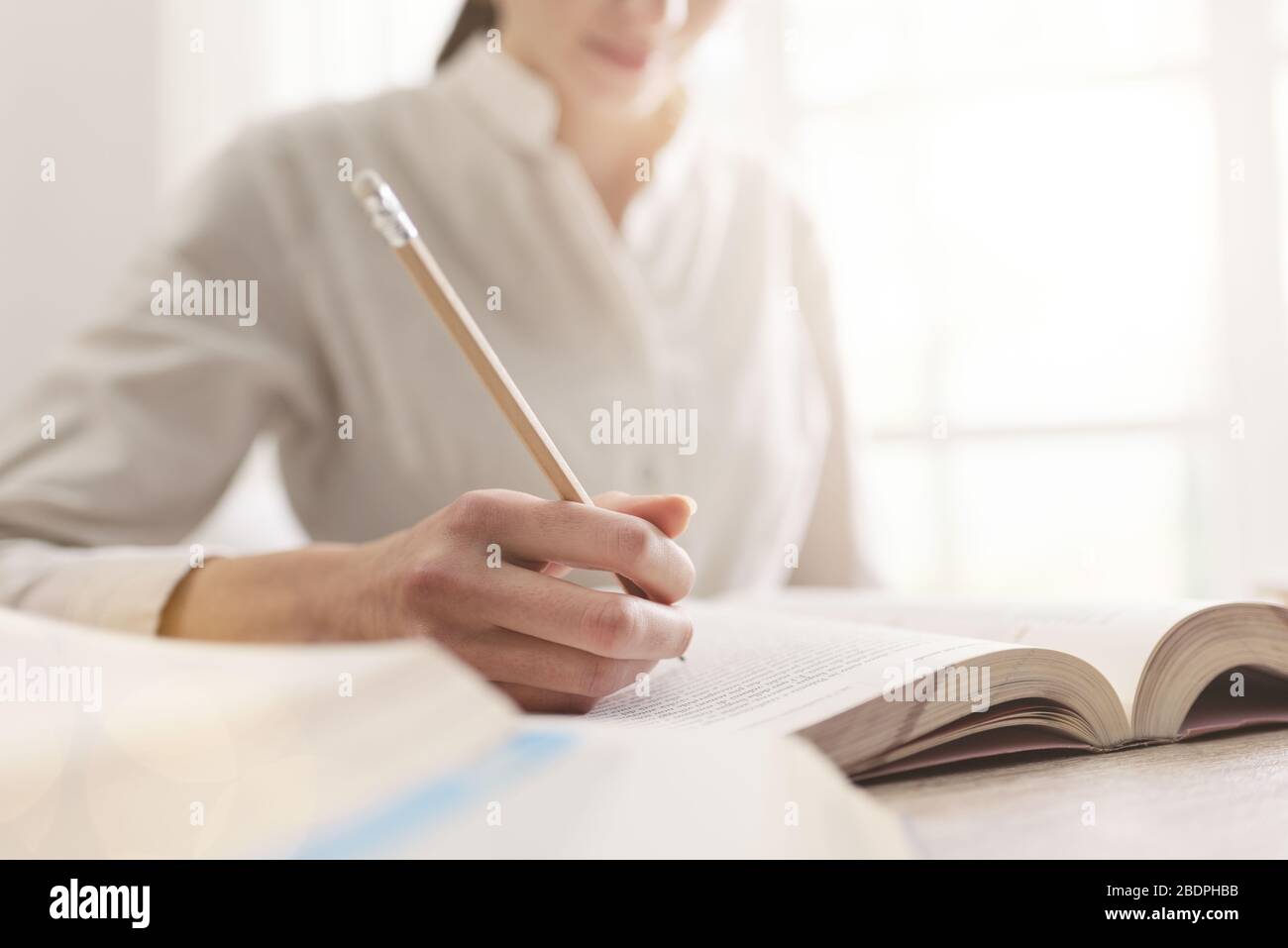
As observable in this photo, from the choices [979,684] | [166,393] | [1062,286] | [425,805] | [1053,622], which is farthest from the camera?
[1062,286]

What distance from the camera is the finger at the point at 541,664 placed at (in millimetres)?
369

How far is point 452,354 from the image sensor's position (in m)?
0.83

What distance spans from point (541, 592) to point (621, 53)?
2.08 ft

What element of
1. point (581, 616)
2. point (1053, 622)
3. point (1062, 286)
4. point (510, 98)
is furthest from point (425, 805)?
point (1062, 286)

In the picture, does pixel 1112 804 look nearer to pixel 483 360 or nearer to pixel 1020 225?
pixel 483 360

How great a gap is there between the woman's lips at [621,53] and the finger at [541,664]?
2.08 ft

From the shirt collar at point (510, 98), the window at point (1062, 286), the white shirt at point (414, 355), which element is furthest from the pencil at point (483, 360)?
the window at point (1062, 286)

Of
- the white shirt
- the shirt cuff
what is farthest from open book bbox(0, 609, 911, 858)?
the white shirt

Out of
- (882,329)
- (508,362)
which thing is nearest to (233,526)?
(508,362)

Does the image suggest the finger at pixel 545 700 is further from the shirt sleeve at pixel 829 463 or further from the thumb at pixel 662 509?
the shirt sleeve at pixel 829 463

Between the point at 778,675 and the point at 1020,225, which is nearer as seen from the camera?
the point at 778,675

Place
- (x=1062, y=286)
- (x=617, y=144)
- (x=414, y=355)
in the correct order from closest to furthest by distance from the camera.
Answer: (x=414, y=355) < (x=617, y=144) < (x=1062, y=286)

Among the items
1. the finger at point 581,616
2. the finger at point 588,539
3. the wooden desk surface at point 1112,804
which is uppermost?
the finger at point 588,539

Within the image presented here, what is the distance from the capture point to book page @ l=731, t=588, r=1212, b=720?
0.40 metres
